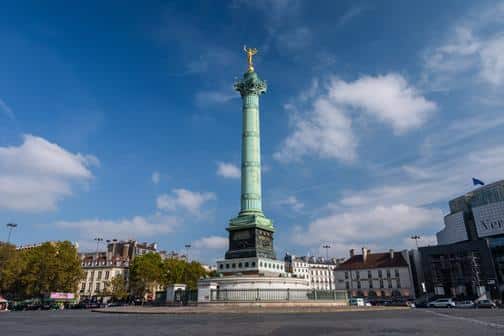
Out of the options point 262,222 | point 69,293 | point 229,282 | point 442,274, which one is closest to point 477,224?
point 442,274

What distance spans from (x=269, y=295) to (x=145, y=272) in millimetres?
38042

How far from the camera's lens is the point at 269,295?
33.4 meters

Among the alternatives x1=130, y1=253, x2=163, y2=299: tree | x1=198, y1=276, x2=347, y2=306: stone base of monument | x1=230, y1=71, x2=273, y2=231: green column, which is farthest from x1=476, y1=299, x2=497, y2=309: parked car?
x1=130, y1=253, x2=163, y2=299: tree

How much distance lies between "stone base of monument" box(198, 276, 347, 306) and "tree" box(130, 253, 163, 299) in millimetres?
31856

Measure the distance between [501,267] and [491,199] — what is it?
12.4 metres

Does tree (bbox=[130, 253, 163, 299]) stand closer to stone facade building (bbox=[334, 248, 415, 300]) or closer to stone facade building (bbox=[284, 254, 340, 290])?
stone facade building (bbox=[334, 248, 415, 300])

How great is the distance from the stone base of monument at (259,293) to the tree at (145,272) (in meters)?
31.9

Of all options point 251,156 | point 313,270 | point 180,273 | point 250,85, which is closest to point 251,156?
point 251,156

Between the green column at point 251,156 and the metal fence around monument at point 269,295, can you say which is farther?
the green column at point 251,156

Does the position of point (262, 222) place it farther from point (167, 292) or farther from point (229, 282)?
point (167, 292)

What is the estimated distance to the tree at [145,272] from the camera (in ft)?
212

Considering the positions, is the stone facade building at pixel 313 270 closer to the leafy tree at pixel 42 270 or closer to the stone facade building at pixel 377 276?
the stone facade building at pixel 377 276

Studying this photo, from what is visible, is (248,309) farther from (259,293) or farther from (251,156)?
(251,156)

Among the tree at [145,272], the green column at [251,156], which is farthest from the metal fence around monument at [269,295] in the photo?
the tree at [145,272]
